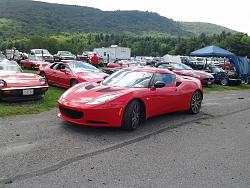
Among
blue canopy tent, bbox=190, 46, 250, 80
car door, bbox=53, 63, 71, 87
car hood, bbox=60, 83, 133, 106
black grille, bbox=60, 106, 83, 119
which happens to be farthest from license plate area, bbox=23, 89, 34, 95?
blue canopy tent, bbox=190, 46, 250, 80

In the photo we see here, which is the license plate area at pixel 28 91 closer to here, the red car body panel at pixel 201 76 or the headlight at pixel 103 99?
the headlight at pixel 103 99

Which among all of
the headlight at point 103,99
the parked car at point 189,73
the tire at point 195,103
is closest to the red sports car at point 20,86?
the headlight at point 103,99

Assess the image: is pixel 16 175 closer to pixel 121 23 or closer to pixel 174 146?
pixel 174 146

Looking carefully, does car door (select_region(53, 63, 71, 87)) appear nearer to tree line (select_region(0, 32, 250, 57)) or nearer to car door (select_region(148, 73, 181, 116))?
car door (select_region(148, 73, 181, 116))

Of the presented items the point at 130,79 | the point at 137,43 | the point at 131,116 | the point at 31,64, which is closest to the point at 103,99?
the point at 131,116

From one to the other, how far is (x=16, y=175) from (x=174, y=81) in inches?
203

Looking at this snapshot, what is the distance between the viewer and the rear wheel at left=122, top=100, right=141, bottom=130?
6.55 m

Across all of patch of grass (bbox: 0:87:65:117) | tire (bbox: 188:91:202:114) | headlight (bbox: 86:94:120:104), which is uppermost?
headlight (bbox: 86:94:120:104)

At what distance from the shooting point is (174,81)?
8.41m

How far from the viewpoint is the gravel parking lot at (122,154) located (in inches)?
166

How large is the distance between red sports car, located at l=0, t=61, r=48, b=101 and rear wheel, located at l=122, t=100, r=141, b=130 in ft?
12.1

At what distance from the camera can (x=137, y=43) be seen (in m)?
107

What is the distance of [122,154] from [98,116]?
129 centimetres

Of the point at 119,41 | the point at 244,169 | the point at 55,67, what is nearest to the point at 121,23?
the point at 119,41
